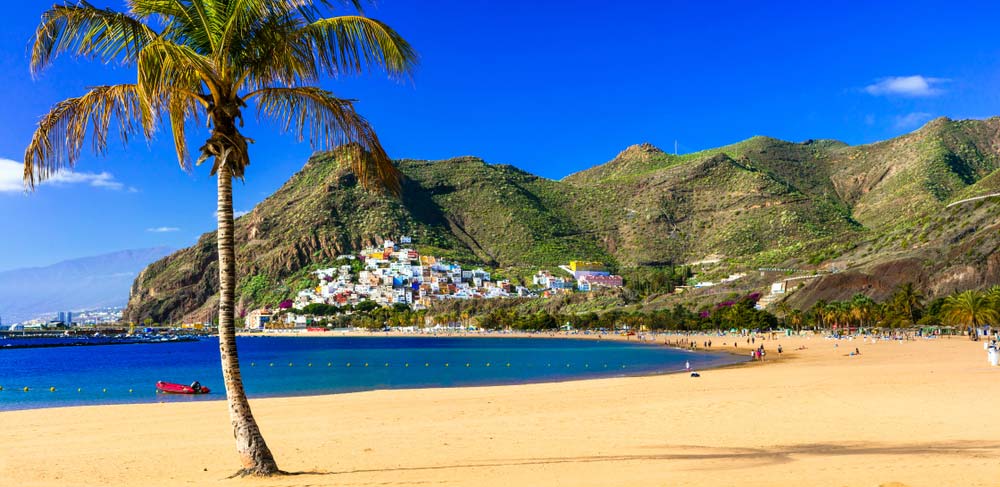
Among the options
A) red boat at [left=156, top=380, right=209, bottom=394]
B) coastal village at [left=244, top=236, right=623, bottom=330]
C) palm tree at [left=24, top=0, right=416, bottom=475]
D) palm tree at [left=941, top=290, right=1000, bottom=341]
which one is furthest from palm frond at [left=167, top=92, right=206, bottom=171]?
coastal village at [left=244, top=236, right=623, bottom=330]

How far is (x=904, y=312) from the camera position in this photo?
265ft

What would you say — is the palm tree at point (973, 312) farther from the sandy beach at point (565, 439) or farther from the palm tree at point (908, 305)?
the sandy beach at point (565, 439)

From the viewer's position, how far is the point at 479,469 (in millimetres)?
10977

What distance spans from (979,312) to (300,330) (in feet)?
476

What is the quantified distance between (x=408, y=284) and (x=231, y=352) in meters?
182

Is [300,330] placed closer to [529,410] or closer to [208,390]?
[208,390]

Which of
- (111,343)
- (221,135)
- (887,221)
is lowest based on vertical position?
(111,343)

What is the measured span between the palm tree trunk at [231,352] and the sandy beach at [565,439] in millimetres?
445

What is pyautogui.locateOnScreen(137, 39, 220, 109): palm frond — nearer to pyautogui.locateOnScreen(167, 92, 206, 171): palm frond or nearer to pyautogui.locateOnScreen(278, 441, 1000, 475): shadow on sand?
pyautogui.locateOnScreen(167, 92, 206, 171): palm frond

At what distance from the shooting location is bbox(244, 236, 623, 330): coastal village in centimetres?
17388

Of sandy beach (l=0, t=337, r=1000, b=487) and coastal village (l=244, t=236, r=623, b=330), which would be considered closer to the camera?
sandy beach (l=0, t=337, r=1000, b=487)

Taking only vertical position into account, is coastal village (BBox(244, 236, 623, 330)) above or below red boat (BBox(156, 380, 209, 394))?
above

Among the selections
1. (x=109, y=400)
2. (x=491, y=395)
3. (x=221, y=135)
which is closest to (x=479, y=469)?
(x=221, y=135)

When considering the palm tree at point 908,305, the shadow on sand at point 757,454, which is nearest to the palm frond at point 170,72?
the shadow on sand at point 757,454
